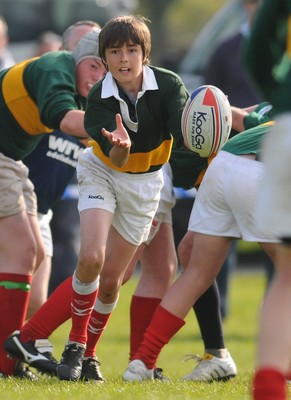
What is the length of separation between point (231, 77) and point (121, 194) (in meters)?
4.63

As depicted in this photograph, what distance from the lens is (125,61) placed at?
592 cm

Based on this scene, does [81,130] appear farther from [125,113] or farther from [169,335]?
[169,335]

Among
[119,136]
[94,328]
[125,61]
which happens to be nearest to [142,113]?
[125,61]

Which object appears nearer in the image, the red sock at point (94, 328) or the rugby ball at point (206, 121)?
the rugby ball at point (206, 121)

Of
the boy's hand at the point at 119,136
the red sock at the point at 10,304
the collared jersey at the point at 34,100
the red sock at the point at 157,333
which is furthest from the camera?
the red sock at the point at 10,304

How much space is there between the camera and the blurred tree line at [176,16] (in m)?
39.1

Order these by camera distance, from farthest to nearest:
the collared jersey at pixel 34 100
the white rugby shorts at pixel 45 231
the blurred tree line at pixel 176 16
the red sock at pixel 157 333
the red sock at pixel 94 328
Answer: the blurred tree line at pixel 176 16, the white rugby shorts at pixel 45 231, the red sock at pixel 94 328, the collared jersey at pixel 34 100, the red sock at pixel 157 333

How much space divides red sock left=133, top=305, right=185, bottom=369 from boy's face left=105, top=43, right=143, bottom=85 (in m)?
1.17

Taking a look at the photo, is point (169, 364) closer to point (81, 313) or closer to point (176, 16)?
point (81, 313)

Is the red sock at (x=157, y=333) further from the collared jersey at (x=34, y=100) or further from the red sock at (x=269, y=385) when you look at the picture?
the red sock at (x=269, y=385)

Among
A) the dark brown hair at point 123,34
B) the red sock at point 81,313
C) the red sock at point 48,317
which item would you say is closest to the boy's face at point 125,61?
the dark brown hair at point 123,34

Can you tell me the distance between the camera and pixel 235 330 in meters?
11.3

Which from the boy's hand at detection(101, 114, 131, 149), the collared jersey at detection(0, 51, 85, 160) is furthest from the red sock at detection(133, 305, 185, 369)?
the collared jersey at detection(0, 51, 85, 160)

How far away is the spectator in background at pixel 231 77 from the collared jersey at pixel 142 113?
418 centimetres
